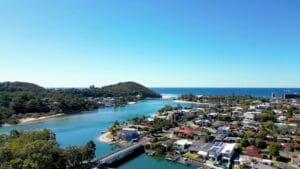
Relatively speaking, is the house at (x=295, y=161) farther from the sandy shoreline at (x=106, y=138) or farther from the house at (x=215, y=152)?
the sandy shoreline at (x=106, y=138)

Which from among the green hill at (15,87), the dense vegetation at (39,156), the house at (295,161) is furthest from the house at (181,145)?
the green hill at (15,87)

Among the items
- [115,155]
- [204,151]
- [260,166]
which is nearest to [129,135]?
[115,155]

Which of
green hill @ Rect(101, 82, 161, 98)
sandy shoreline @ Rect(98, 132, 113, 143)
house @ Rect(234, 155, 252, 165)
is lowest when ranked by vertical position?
sandy shoreline @ Rect(98, 132, 113, 143)

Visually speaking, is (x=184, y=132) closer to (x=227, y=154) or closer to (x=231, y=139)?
(x=231, y=139)

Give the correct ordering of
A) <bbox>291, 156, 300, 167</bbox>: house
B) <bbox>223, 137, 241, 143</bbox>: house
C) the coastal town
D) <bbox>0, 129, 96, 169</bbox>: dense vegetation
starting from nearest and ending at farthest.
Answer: <bbox>0, 129, 96, 169</bbox>: dense vegetation, <bbox>291, 156, 300, 167</bbox>: house, the coastal town, <bbox>223, 137, 241, 143</bbox>: house

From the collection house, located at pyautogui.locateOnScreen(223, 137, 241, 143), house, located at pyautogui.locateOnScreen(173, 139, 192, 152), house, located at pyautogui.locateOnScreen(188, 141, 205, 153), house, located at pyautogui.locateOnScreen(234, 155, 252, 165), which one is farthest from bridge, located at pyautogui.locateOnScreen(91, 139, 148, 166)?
house, located at pyautogui.locateOnScreen(234, 155, 252, 165)

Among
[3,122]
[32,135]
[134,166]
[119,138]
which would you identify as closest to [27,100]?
[3,122]

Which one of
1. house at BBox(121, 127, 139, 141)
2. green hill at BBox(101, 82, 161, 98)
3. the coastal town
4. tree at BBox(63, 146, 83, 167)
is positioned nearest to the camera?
tree at BBox(63, 146, 83, 167)

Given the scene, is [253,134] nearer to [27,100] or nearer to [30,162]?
[30,162]

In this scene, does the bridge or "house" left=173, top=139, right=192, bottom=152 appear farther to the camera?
"house" left=173, top=139, right=192, bottom=152

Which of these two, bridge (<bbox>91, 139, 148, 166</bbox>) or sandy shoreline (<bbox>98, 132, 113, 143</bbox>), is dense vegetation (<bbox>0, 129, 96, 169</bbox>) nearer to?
bridge (<bbox>91, 139, 148, 166</bbox>)
